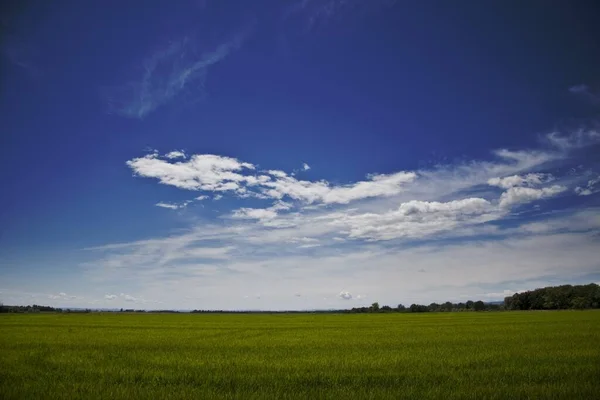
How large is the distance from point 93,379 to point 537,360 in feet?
49.4

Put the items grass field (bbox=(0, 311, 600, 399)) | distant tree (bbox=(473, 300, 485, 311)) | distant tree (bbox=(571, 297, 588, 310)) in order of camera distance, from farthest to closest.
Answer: distant tree (bbox=(473, 300, 485, 311)), distant tree (bbox=(571, 297, 588, 310)), grass field (bbox=(0, 311, 600, 399))

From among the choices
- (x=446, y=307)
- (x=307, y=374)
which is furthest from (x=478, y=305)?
(x=307, y=374)

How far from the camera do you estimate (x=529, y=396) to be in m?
8.89

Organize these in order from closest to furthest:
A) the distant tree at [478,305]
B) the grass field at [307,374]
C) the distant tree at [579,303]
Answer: the grass field at [307,374] → the distant tree at [579,303] → the distant tree at [478,305]

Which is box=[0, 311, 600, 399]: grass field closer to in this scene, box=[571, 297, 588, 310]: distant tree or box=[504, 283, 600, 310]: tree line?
box=[571, 297, 588, 310]: distant tree

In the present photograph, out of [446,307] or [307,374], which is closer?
[307,374]

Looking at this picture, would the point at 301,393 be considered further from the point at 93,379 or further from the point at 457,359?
the point at 457,359

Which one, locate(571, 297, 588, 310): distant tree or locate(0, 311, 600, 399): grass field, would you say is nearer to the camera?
locate(0, 311, 600, 399): grass field

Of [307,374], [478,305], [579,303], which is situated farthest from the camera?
[478,305]

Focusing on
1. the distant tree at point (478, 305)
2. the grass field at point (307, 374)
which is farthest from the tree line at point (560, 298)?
the grass field at point (307, 374)

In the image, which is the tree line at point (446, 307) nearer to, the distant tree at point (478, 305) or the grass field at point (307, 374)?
the distant tree at point (478, 305)

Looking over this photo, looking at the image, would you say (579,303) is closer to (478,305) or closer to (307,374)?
(478,305)

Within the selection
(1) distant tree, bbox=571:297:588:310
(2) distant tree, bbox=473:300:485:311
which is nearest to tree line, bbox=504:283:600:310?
(1) distant tree, bbox=571:297:588:310

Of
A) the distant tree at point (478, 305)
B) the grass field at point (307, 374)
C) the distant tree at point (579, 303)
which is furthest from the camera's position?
the distant tree at point (478, 305)
